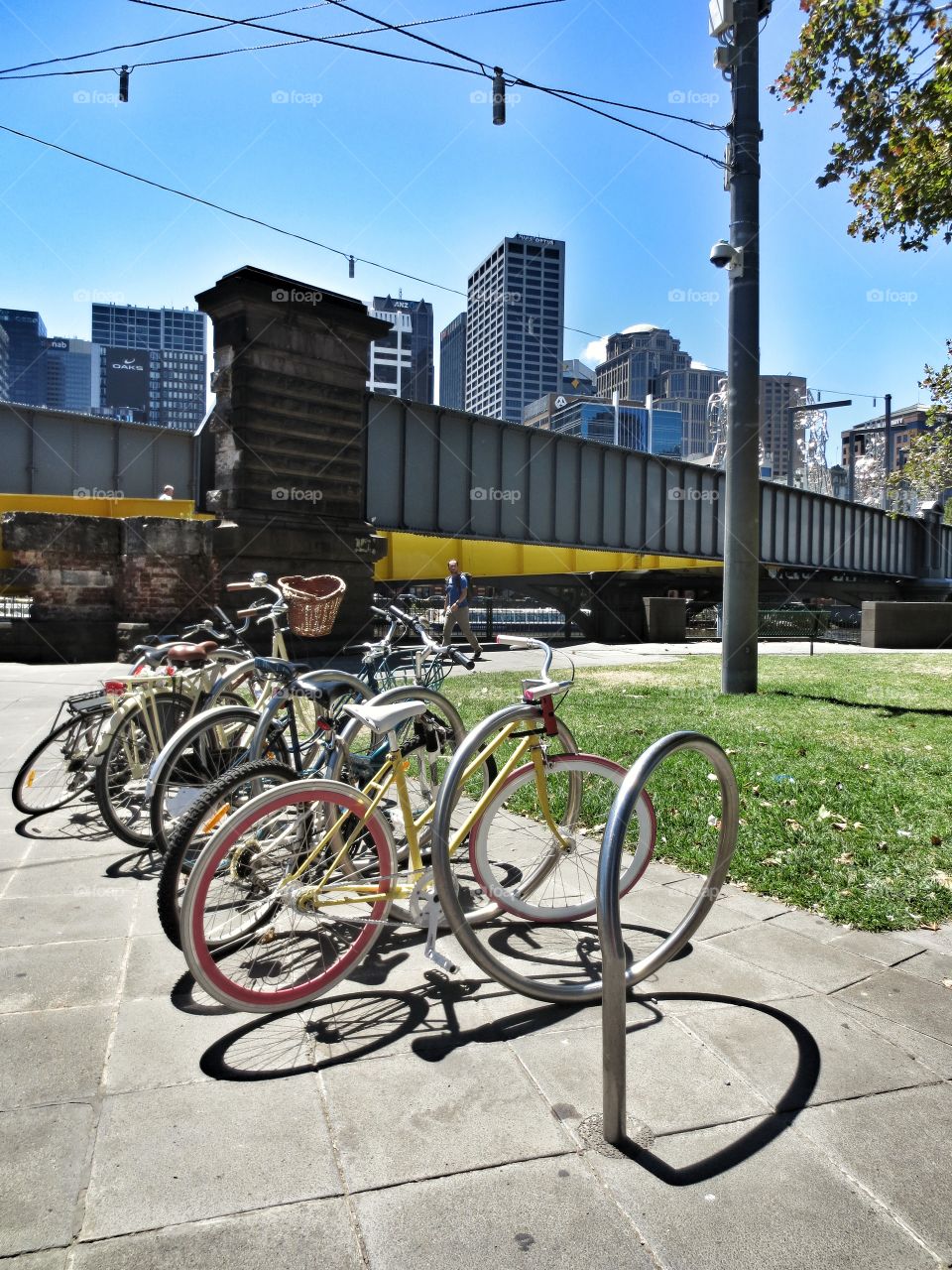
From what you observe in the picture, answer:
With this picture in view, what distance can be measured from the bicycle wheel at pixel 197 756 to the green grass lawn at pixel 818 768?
7.27 feet

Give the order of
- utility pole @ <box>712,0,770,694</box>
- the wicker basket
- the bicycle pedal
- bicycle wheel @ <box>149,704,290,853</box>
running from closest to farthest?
the bicycle pedal, bicycle wheel @ <box>149,704,290,853</box>, the wicker basket, utility pole @ <box>712,0,770,694</box>

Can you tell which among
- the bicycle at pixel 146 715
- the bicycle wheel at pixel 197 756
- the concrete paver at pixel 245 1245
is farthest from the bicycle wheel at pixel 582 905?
the bicycle at pixel 146 715

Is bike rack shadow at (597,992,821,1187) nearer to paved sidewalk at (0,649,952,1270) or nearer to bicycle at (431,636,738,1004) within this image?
paved sidewalk at (0,649,952,1270)

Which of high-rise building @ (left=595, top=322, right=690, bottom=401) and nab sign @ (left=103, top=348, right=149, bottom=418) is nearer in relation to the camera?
high-rise building @ (left=595, top=322, right=690, bottom=401)

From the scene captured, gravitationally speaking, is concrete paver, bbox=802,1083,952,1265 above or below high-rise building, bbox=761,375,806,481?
below

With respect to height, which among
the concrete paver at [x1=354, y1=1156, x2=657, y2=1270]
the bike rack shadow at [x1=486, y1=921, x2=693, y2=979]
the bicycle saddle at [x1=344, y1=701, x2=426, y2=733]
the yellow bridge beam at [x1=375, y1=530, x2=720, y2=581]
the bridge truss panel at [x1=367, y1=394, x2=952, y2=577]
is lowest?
the bike rack shadow at [x1=486, y1=921, x2=693, y2=979]

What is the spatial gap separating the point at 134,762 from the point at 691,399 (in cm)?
13014

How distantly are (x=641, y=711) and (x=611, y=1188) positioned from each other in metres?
7.00

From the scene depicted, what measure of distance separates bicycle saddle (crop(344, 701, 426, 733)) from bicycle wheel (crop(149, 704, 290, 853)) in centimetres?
→ 98

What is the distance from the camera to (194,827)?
2.93 m

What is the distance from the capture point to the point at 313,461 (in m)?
14.6

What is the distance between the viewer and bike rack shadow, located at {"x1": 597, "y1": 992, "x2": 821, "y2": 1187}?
77.4 inches

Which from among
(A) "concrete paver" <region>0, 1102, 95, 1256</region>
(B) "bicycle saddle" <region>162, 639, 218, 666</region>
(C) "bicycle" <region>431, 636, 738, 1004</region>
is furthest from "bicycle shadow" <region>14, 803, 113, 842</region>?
(A) "concrete paver" <region>0, 1102, 95, 1256</region>

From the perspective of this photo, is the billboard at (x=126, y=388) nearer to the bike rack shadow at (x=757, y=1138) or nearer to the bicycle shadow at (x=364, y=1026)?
the bicycle shadow at (x=364, y=1026)
